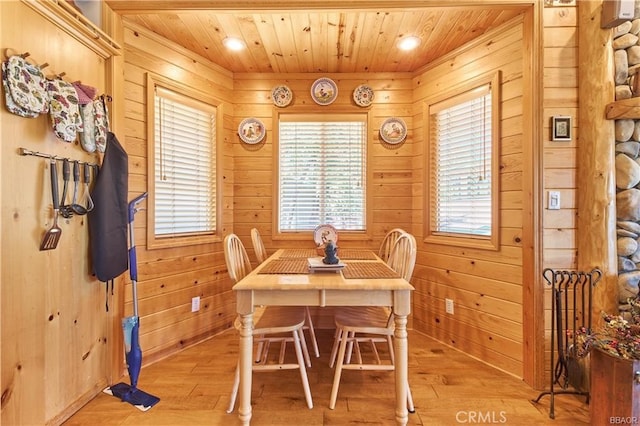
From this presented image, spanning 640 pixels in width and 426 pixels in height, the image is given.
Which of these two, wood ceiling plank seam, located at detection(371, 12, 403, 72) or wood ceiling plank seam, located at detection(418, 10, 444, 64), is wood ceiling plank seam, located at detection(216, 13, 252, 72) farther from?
wood ceiling plank seam, located at detection(418, 10, 444, 64)

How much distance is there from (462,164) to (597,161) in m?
0.85

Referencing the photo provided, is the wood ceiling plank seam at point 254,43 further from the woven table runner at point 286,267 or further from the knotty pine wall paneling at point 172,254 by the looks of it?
the woven table runner at point 286,267

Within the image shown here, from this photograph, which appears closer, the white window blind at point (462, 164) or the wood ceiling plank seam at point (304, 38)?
the wood ceiling plank seam at point (304, 38)

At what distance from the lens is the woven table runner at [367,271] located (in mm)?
1667

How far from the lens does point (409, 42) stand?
2387 millimetres

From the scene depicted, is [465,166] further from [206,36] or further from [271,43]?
[206,36]

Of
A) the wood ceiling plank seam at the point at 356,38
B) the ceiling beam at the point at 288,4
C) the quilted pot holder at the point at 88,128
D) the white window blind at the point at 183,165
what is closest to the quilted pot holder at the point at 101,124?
the quilted pot holder at the point at 88,128

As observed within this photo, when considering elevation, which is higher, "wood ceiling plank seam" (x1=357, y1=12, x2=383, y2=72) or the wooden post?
"wood ceiling plank seam" (x1=357, y1=12, x2=383, y2=72)

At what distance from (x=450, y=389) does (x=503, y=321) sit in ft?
2.04

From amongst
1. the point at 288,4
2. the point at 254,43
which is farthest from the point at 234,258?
the point at 254,43

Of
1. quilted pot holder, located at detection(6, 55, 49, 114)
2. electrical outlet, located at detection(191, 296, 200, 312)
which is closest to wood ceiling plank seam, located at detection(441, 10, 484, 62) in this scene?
quilted pot holder, located at detection(6, 55, 49, 114)

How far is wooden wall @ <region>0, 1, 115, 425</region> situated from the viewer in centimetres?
130

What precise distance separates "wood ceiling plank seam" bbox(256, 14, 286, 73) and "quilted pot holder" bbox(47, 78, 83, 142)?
4.25ft

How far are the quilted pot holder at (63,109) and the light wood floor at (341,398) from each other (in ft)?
5.12
